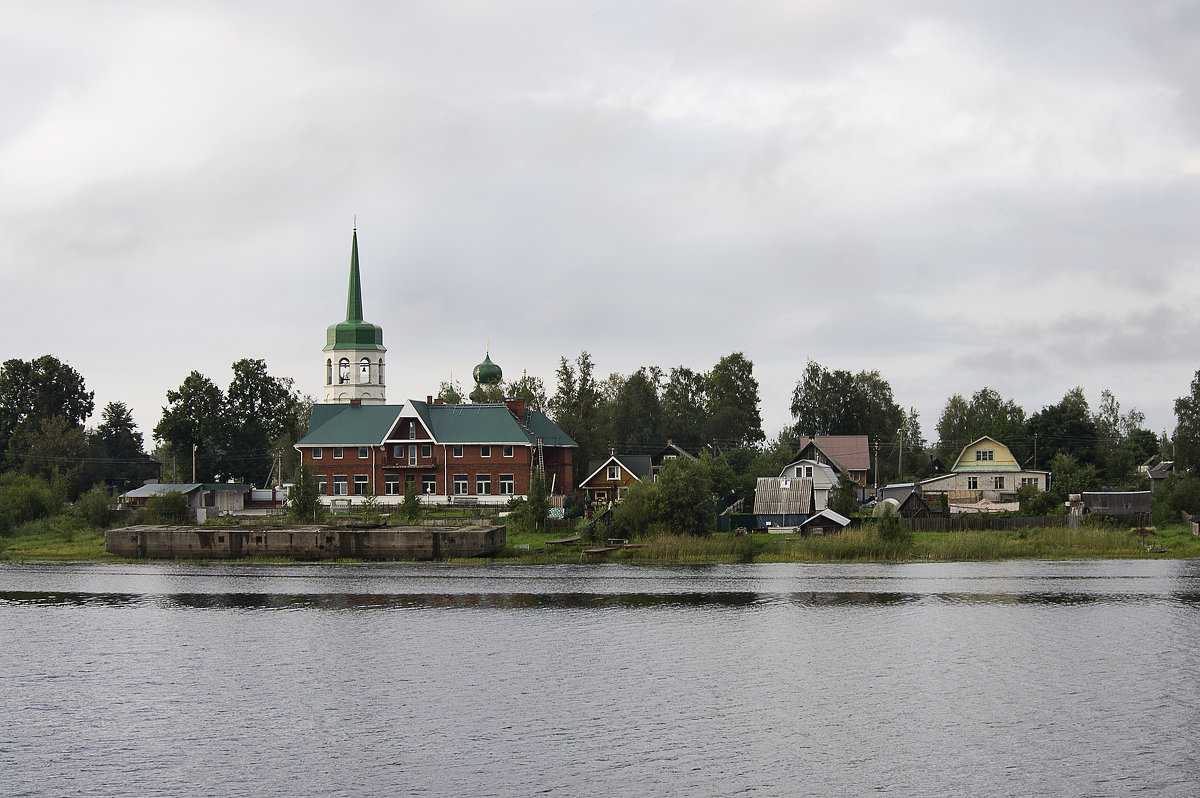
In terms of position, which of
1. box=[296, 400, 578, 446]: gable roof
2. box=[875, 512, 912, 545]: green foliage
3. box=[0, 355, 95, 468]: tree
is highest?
box=[0, 355, 95, 468]: tree

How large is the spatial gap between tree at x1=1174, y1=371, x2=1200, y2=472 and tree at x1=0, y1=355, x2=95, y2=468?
342 ft

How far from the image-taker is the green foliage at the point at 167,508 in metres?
81.6

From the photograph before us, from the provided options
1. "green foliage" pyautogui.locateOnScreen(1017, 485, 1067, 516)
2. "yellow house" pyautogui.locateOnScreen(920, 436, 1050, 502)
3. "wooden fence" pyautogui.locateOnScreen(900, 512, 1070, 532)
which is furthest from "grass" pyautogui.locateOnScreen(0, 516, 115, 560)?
"yellow house" pyautogui.locateOnScreen(920, 436, 1050, 502)

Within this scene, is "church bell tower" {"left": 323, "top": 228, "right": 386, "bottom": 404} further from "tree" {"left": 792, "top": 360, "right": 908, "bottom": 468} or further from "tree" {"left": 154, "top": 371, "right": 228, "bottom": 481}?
"tree" {"left": 792, "top": 360, "right": 908, "bottom": 468}

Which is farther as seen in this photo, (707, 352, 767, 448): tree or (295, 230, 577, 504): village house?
(707, 352, 767, 448): tree

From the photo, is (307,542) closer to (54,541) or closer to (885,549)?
(54,541)

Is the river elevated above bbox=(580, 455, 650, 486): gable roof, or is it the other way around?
bbox=(580, 455, 650, 486): gable roof

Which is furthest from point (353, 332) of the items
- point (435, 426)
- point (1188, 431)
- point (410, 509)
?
point (1188, 431)

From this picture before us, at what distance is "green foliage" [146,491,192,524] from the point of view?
8156 centimetres

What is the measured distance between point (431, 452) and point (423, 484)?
2.70 meters

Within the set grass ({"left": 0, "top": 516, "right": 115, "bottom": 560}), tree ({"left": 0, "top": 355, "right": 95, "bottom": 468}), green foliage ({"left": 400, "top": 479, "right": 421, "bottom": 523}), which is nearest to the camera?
grass ({"left": 0, "top": 516, "right": 115, "bottom": 560})

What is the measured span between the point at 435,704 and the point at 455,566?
34.6m

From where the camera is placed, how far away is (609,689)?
34219 mm

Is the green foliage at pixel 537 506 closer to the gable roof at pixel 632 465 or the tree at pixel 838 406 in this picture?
the gable roof at pixel 632 465
